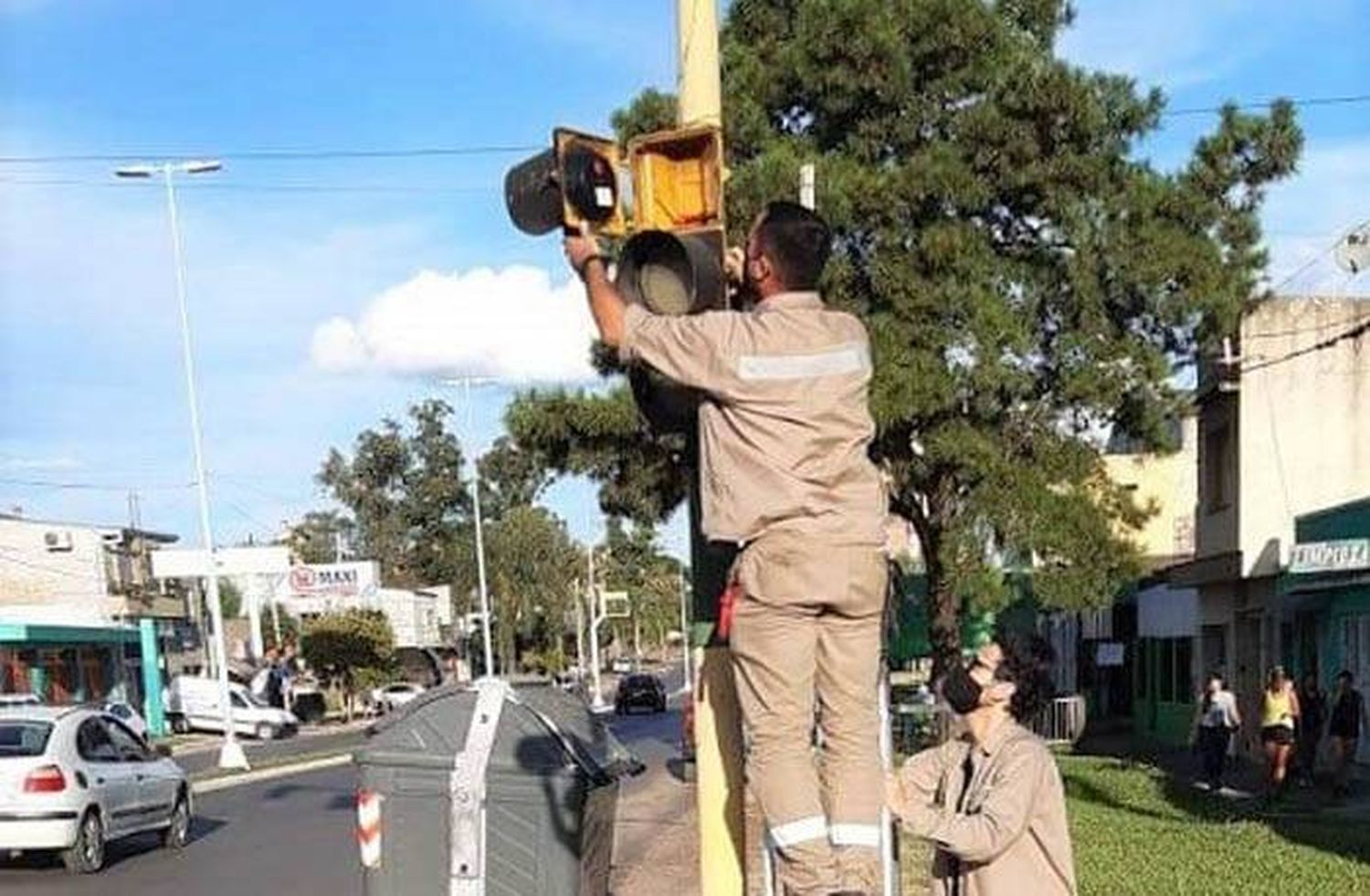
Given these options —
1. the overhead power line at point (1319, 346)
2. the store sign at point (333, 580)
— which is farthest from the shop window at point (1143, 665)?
the store sign at point (333, 580)

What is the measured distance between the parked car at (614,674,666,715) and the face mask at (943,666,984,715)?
52.7m

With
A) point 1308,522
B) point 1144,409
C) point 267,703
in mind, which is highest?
point 1144,409

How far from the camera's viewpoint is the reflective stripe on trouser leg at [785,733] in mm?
4117

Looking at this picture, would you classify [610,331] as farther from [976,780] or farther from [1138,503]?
[1138,503]

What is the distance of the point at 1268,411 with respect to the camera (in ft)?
101

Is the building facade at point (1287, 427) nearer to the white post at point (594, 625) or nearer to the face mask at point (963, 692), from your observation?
the face mask at point (963, 692)

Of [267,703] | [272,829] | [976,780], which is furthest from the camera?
[267,703]

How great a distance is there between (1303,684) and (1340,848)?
12.9m

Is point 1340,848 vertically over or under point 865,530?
under

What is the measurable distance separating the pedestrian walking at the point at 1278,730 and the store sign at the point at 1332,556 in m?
2.13

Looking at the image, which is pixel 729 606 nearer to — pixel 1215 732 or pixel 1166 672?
pixel 1215 732

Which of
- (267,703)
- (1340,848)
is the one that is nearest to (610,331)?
(1340,848)

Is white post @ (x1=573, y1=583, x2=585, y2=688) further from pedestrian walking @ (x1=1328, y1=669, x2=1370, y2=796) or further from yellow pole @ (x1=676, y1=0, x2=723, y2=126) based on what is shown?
yellow pole @ (x1=676, y1=0, x2=723, y2=126)

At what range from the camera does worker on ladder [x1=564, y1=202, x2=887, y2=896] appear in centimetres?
415
